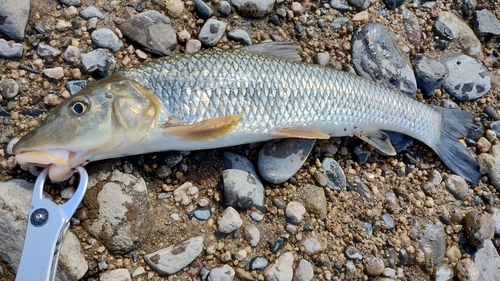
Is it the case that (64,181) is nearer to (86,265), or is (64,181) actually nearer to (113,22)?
(86,265)

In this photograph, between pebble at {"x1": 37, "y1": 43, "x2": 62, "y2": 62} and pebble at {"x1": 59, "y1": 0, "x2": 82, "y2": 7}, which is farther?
pebble at {"x1": 59, "y1": 0, "x2": 82, "y2": 7}

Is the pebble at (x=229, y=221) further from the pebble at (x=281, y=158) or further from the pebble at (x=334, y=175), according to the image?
the pebble at (x=334, y=175)

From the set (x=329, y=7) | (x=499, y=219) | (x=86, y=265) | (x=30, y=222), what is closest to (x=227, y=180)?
(x=86, y=265)

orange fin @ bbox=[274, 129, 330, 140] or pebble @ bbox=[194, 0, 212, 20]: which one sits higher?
pebble @ bbox=[194, 0, 212, 20]

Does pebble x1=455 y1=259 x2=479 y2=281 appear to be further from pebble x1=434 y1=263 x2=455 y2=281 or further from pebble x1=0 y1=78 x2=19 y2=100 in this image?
pebble x1=0 y1=78 x2=19 y2=100

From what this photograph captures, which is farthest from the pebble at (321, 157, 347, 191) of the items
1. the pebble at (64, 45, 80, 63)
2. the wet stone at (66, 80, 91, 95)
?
the pebble at (64, 45, 80, 63)

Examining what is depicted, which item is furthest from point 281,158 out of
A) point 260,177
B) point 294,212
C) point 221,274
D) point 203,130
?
point 221,274
